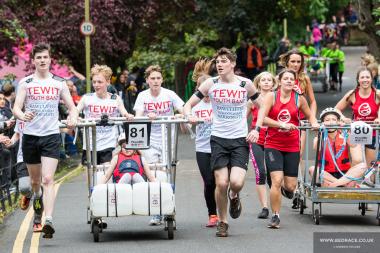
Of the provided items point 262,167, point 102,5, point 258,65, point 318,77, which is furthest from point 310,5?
point 262,167

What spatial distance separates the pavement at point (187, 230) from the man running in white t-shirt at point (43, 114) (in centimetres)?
60

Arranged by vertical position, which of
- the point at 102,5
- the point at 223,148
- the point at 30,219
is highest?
the point at 102,5

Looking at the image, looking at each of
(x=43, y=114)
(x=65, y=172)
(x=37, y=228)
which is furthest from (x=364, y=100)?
(x=65, y=172)

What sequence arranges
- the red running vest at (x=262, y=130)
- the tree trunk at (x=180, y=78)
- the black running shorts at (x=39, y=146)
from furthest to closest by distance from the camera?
the tree trunk at (x=180, y=78) < the red running vest at (x=262, y=130) < the black running shorts at (x=39, y=146)

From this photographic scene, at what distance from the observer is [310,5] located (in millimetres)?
45375

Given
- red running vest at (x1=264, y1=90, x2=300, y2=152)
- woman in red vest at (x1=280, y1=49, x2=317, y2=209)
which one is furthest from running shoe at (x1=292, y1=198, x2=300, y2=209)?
red running vest at (x1=264, y1=90, x2=300, y2=152)

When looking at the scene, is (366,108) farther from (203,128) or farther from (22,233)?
(22,233)

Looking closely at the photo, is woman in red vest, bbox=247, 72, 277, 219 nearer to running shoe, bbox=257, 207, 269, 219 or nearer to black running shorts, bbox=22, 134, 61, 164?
running shoe, bbox=257, 207, 269, 219

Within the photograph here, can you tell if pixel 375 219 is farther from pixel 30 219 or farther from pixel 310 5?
pixel 310 5

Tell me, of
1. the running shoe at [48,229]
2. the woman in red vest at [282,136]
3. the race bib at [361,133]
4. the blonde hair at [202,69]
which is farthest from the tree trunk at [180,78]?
the running shoe at [48,229]

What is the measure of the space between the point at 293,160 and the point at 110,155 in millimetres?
2397

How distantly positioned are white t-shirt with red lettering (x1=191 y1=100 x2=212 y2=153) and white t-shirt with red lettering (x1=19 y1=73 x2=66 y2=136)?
176 cm

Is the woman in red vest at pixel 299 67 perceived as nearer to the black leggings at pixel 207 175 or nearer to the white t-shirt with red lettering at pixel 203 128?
the white t-shirt with red lettering at pixel 203 128

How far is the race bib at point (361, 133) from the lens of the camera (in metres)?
14.2
